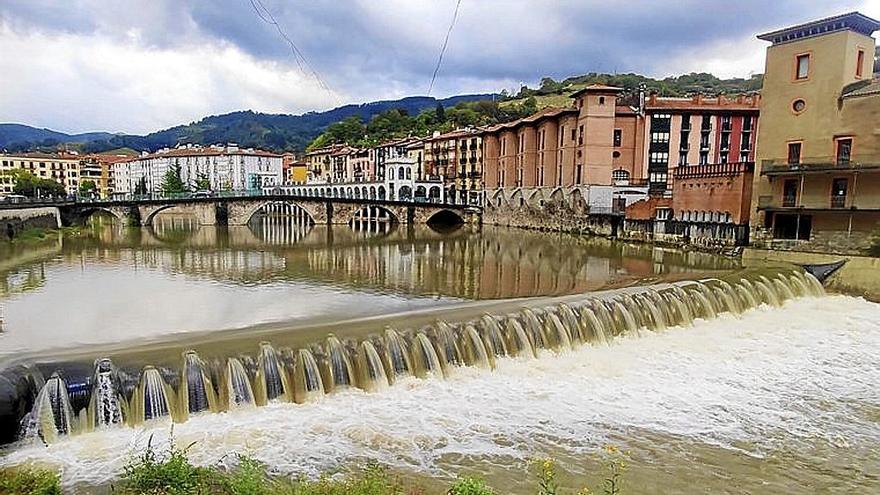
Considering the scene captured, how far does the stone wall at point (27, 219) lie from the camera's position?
4062 centimetres

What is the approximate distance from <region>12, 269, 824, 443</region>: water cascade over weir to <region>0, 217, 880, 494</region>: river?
10.0 inches

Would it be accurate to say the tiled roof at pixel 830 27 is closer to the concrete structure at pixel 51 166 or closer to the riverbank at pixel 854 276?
the riverbank at pixel 854 276

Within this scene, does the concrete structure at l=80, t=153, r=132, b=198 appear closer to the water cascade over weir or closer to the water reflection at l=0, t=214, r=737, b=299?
the water reflection at l=0, t=214, r=737, b=299

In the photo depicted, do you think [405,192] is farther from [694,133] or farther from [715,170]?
[715,170]

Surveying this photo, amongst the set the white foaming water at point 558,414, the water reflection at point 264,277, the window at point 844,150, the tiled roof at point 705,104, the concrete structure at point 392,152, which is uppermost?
the tiled roof at point 705,104

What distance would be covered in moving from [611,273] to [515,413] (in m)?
17.0

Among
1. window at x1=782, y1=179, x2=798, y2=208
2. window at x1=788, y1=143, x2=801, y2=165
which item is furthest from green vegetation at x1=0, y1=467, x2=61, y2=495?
window at x1=788, y1=143, x2=801, y2=165

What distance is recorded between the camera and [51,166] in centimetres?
11594

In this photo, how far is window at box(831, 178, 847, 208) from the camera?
2527cm

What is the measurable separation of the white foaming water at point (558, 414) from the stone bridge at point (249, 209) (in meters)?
47.1

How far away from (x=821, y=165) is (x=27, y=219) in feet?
177

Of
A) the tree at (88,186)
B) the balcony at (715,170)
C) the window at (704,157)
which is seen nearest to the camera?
the balcony at (715,170)

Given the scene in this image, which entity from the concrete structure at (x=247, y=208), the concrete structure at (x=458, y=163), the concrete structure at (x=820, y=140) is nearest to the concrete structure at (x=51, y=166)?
the concrete structure at (x=247, y=208)

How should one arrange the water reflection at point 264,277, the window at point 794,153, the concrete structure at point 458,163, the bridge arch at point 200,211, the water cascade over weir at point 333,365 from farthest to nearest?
the concrete structure at point 458,163, the bridge arch at point 200,211, the window at point 794,153, the water reflection at point 264,277, the water cascade over weir at point 333,365
